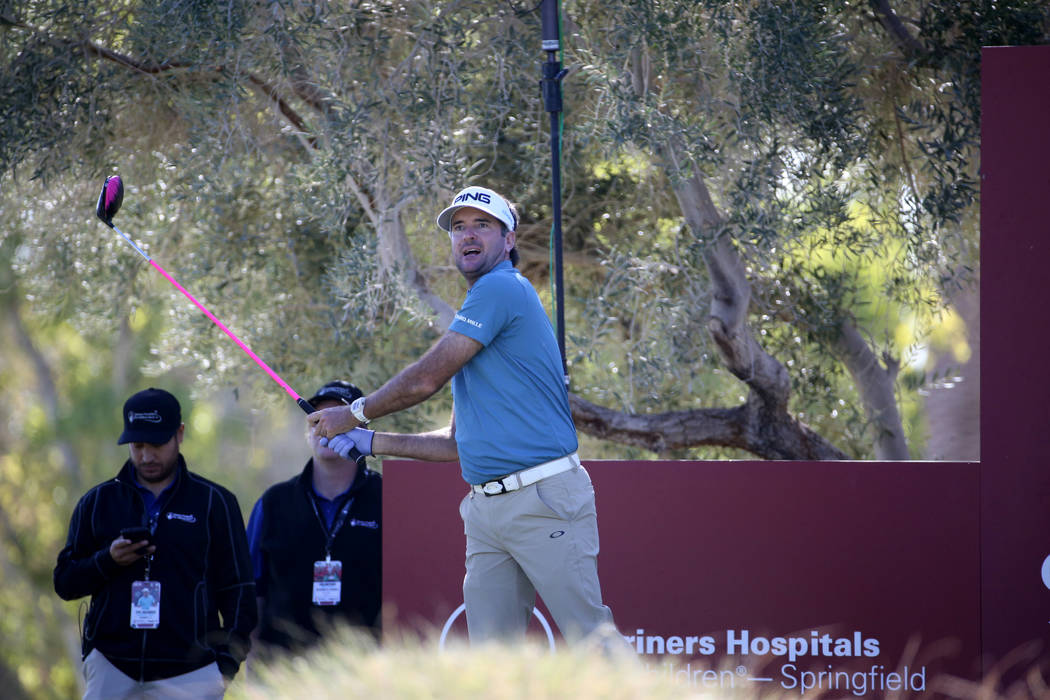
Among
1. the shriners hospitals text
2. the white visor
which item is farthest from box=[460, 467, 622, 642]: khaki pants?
the shriners hospitals text

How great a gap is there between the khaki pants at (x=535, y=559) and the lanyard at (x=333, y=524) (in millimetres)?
1358

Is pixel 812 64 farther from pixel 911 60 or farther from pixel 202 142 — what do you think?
pixel 202 142

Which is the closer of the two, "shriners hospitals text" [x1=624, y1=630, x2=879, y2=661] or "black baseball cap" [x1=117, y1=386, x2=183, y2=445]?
"shriners hospitals text" [x1=624, y1=630, x2=879, y2=661]

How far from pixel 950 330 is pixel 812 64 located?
26.1ft

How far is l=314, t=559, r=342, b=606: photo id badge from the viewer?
5430 mm

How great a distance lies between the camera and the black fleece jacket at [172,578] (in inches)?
201

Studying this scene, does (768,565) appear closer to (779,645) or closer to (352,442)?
(779,645)

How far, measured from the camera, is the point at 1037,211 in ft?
16.3

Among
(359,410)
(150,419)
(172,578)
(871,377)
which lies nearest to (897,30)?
(871,377)

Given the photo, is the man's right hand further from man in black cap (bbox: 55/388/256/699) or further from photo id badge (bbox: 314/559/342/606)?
photo id badge (bbox: 314/559/342/606)

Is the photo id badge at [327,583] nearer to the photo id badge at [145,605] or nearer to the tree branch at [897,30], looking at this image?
the photo id badge at [145,605]

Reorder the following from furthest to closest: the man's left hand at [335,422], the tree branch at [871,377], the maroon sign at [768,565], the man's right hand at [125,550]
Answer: the tree branch at [871,377] → the maroon sign at [768,565] → the man's right hand at [125,550] → the man's left hand at [335,422]

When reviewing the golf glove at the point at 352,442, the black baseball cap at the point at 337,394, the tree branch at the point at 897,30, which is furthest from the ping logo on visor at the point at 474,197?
the tree branch at the point at 897,30

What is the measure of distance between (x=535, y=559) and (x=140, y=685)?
204 cm
